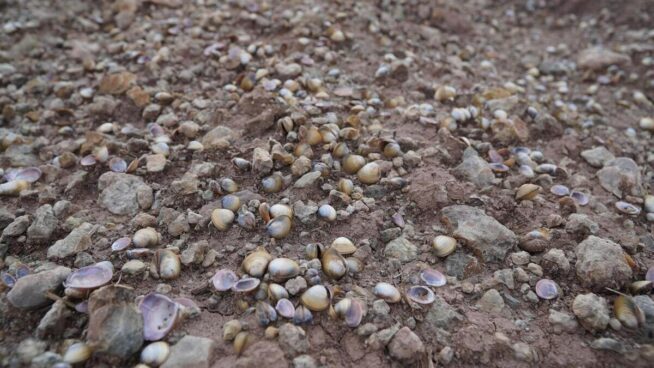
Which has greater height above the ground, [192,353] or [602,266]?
[602,266]

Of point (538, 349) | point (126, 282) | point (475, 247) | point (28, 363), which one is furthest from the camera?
point (475, 247)

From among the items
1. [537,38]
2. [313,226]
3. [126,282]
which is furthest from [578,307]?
[537,38]

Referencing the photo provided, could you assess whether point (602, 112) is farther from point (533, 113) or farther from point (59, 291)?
point (59, 291)

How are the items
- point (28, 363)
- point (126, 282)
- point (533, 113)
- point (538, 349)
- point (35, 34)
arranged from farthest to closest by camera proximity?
1. point (35, 34)
2. point (533, 113)
3. point (126, 282)
4. point (538, 349)
5. point (28, 363)

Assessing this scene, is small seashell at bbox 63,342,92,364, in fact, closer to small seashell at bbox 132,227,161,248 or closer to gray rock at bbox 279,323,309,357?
small seashell at bbox 132,227,161,248

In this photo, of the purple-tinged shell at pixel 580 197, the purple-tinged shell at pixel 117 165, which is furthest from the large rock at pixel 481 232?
the purple-tinged shell at pixel 117 165

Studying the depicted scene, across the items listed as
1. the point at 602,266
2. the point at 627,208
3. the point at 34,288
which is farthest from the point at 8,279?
the point at 627,208

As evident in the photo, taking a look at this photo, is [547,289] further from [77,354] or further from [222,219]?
[77,354]
